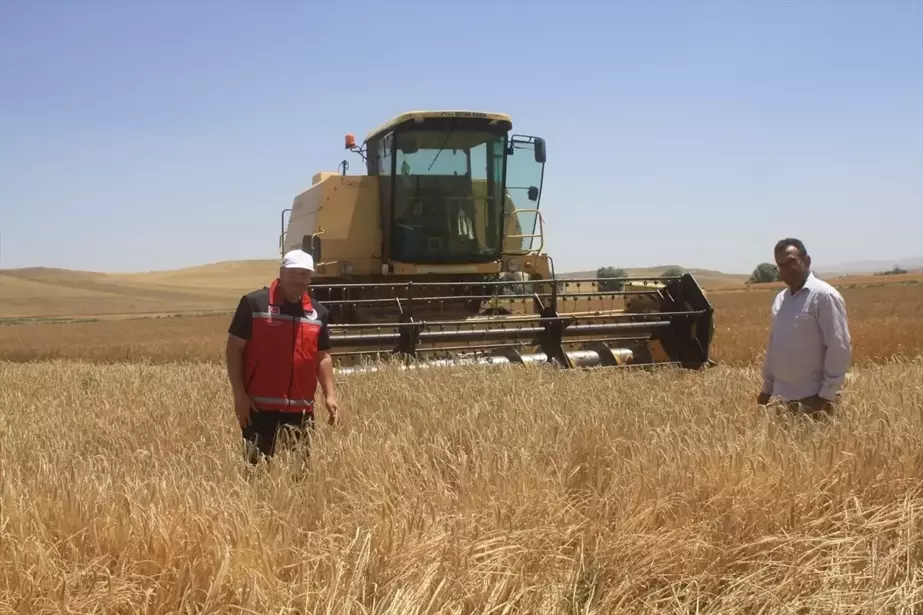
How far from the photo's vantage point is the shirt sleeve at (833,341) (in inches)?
166

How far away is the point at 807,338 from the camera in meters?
4.35

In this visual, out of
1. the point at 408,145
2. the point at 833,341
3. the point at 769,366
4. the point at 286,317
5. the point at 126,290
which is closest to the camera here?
the point at 286,317

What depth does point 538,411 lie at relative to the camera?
4773 millimetres

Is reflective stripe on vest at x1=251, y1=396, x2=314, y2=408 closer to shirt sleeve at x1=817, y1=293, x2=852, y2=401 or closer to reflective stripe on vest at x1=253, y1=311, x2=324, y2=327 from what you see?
reflective stripe on vest at x1=253, y1=311, x2=324, y2=327

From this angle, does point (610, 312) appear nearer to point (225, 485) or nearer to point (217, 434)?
point (217, 434)

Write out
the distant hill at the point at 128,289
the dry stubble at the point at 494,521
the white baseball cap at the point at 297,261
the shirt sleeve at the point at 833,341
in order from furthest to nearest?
the distant hill at the point at 128,289
the shirt sleeve at the point at 833,341
the white baseball cap at the point at 297,261
the dry stubble at the point at 494,521

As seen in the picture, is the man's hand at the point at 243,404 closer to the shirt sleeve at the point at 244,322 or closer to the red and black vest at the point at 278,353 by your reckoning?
the red and black vest at the point at 278,353

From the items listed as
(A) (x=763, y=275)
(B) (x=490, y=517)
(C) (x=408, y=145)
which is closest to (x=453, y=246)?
(C) (x=408, y=145)

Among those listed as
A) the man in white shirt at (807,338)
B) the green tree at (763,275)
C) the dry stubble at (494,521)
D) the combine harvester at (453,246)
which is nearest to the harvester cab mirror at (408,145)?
the combine harvester at (453,246)

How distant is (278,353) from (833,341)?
284 cm

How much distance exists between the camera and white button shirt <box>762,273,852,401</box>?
4242 mm

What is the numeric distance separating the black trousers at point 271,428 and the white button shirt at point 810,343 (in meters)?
2.57

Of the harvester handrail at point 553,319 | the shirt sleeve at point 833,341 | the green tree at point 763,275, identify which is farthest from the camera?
the green tree at point 763,275

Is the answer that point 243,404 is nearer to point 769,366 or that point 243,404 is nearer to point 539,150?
point 769,366
